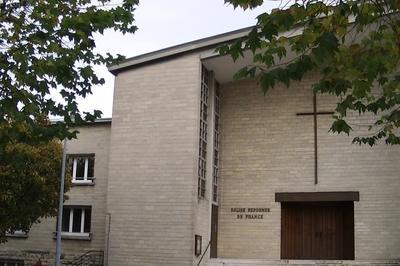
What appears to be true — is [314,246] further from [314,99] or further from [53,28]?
[53,28]

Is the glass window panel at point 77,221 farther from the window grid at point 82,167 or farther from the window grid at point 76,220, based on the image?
the window grid at point 82,167

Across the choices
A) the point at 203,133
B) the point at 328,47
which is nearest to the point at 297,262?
the point at 203,133

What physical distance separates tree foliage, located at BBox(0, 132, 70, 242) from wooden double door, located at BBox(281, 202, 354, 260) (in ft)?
26.9

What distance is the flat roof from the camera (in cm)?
2050

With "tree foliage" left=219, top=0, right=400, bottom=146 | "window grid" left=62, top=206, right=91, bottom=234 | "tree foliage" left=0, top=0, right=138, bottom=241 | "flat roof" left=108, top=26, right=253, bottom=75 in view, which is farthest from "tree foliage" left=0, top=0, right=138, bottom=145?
"window grid" left=62, top=206, right=91, bottom=234

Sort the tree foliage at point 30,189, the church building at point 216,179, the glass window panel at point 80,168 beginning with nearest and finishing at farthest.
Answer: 1. the tree foliage at point 30,189
2. the church building at point 216,179
3. the glass window panel at point 80,168

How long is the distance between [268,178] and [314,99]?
3195 mm

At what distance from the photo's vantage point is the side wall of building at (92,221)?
905 inches

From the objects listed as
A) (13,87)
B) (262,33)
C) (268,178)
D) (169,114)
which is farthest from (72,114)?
(268,178)

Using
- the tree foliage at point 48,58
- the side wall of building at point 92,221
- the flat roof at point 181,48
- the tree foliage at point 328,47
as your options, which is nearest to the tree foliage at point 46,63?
the tree foliage at point 48,58

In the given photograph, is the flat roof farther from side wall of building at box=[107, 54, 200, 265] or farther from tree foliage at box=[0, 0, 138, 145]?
tree foliage at box=[0, 0, 138, 145]

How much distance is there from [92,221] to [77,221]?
106 centimetres

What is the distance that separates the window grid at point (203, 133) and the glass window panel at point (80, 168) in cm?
515

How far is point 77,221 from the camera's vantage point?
24.0 metres
